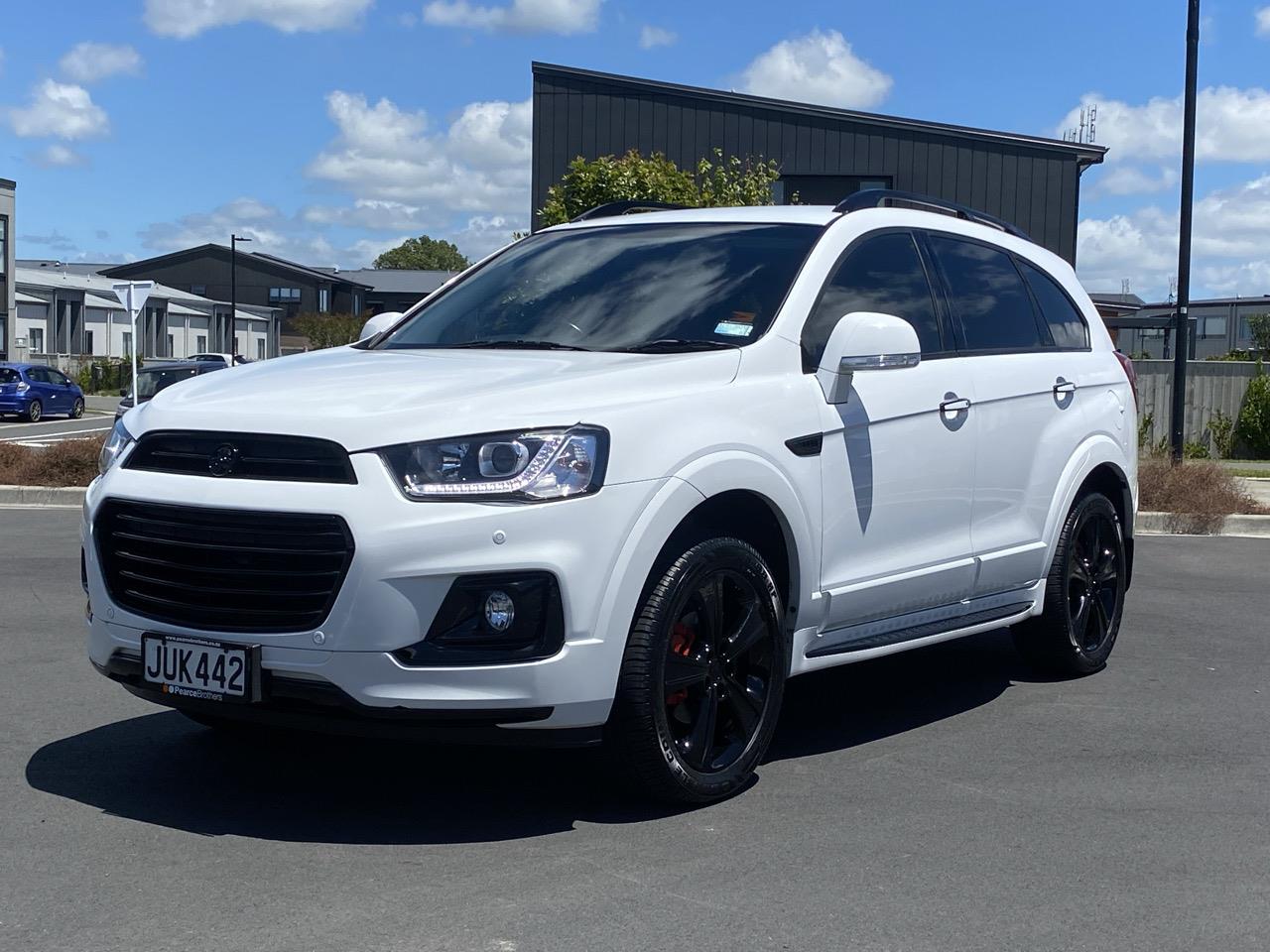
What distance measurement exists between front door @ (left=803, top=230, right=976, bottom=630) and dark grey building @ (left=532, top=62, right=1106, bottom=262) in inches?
1155

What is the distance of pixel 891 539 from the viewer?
5426mm

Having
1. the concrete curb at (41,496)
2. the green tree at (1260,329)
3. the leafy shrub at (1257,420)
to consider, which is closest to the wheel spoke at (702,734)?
the concrete curb at (41,496)

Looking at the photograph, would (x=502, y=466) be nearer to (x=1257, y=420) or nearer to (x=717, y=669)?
(x=717, y=669)

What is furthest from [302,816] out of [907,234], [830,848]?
[907,234]

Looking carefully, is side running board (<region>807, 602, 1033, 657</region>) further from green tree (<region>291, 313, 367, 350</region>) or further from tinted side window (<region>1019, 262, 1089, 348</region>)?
green tree (<region>291, 313, 367, 350</region>)

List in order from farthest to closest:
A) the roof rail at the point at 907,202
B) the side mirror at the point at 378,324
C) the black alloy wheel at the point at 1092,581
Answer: the black alloy wheel at the point at 1092,581 → the side mirror at the point at 378,324 → the roof rail at the point at 907,202

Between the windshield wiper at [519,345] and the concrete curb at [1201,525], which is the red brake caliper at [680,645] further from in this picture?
the concrete curb at [1201,525]

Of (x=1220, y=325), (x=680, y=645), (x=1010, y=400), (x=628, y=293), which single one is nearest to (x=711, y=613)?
(x=680, y=645)

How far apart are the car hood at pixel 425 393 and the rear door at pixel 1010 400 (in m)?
1.50

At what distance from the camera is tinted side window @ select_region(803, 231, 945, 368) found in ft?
17.7

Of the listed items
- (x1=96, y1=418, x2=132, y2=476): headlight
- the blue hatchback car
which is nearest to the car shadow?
(x1=96, y1=418, x2=132, y2=476): headlight

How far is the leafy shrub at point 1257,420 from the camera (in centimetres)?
2397

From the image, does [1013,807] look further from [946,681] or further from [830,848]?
[946,681]

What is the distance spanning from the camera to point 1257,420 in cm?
2403
